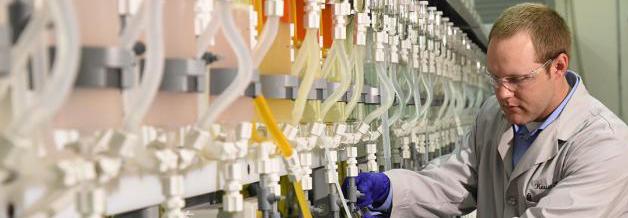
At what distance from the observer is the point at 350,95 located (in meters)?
1.62

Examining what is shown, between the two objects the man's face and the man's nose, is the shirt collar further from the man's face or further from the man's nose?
the man's nose

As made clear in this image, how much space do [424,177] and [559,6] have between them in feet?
9.49

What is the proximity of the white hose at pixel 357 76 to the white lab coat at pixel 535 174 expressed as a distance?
449 millimetres

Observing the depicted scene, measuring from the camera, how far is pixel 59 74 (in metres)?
0.66

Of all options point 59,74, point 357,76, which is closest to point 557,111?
point 357,76

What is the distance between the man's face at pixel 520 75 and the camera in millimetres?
1868

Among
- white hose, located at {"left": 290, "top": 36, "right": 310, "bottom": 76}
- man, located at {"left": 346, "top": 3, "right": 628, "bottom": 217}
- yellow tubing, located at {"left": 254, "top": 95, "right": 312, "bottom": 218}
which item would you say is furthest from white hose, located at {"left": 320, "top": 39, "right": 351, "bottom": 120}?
man, located at {"left": 346, "top": 3, "right": 628, "bottom": 217}

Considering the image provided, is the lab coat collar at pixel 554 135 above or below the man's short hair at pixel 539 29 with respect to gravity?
below

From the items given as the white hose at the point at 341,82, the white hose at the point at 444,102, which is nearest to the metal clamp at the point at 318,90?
the white hose at the point at 341,82

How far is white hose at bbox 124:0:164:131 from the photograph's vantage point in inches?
31.7

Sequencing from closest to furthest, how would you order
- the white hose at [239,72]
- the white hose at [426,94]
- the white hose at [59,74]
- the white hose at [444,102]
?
the white hose at [59,74] < the white hose at [239,72] < the white hose at [426,94] < the white hose at [444,102]

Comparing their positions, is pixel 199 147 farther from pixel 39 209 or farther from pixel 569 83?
pixel 569 83

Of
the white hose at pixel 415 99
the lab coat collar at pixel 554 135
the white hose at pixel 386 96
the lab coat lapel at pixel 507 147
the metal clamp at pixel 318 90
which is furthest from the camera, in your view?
the white hose at pixel 415 99

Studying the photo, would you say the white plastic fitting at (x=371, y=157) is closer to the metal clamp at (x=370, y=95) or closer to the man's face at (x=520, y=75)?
the metal clamp at (x=370, y=95)
